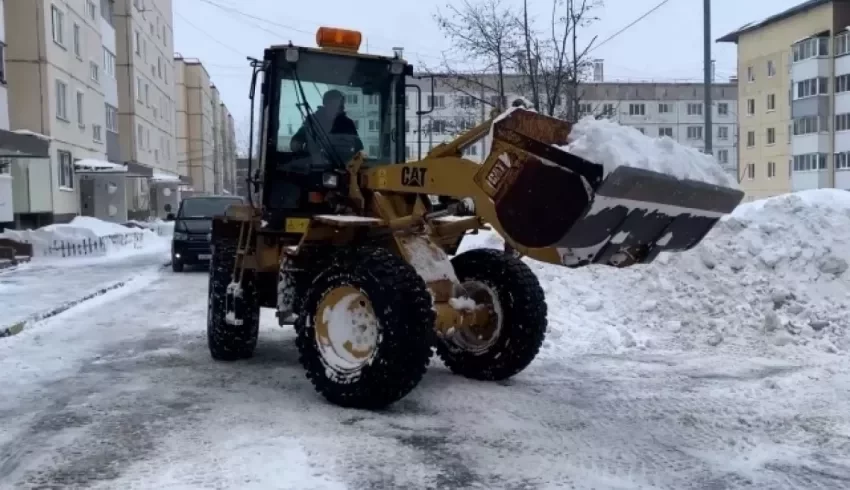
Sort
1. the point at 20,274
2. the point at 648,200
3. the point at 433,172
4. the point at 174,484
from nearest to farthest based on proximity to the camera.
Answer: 1. the point at 174,484
2. the point at 648,200
3. the point at 433,172
4. the point at 20,274

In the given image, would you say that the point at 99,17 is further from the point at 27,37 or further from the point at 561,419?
the point at 561,419

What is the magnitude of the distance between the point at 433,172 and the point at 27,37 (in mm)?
26944

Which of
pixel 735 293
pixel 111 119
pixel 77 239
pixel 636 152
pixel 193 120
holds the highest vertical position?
pixel 193 120

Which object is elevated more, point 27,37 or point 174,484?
point 27,37

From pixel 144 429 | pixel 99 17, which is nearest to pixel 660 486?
pixel 144 429

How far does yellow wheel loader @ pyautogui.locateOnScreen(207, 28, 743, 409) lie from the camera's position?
17.5 feet

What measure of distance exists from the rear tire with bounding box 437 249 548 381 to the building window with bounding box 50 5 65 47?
91.0ft

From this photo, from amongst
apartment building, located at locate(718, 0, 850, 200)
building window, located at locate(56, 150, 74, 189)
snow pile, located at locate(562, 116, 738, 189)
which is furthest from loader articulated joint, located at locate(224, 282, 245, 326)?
apartment building, located at locate(718, 0, 850, 200)

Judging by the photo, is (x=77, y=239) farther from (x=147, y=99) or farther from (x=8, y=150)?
(x=147, y=99)

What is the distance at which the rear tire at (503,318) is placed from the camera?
704 centimetres

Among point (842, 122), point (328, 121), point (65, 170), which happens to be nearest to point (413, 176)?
point (328, 121)

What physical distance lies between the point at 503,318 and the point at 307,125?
236 centimetres

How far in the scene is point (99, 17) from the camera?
1540 inches

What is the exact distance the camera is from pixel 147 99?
170ft
